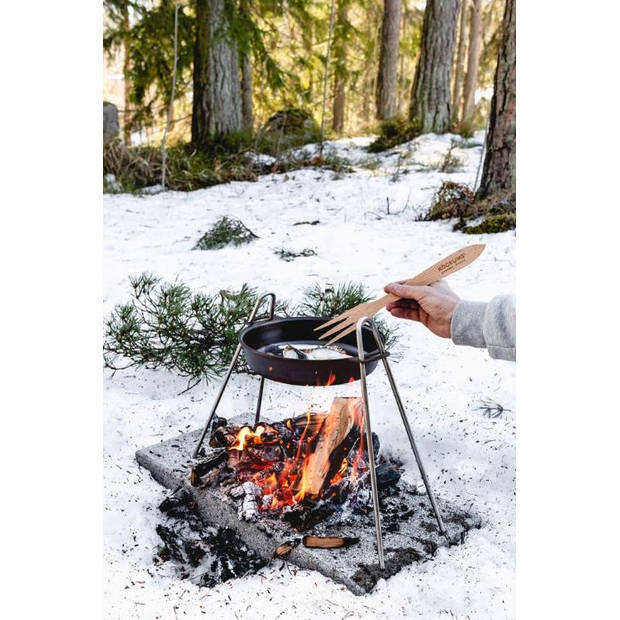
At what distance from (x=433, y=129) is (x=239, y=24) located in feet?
9.94

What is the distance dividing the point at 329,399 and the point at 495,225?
2729 millimetres

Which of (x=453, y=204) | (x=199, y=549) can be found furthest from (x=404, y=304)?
(x=453, y=204)

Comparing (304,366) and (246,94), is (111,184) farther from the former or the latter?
(304,366)

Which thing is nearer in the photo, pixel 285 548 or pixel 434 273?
pixel 434 273

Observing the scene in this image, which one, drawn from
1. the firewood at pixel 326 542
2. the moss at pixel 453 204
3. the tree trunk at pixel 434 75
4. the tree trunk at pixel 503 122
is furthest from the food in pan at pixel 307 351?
the tree trunk at pixel 434 75

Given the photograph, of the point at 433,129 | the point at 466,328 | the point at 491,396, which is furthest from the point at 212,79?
the point at 466,328

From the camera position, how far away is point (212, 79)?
886cm

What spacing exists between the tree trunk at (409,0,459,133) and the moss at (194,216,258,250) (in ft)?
15.8

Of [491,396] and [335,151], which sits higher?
[335,151]

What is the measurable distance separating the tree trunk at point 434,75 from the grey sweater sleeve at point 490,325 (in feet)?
25.7

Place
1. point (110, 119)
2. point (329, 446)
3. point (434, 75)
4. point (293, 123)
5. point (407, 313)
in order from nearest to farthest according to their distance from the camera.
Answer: point (407, 313), point (329, 446), point (110, 119), point (434, 75), point (293, 123)

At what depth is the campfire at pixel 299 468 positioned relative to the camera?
2.18 metres

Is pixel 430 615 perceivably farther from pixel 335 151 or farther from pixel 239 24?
pixel 239 24

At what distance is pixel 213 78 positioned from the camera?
8859 mm
